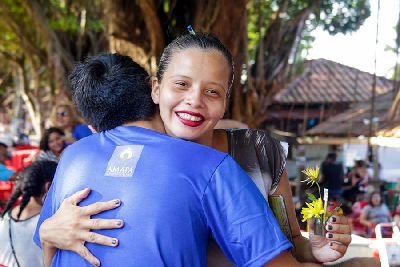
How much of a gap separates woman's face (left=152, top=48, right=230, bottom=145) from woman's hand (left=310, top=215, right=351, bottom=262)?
0.41 metres

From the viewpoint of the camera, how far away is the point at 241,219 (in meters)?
1.44

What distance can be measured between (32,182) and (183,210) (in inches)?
88.6

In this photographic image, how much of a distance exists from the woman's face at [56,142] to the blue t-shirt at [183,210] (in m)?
4.46

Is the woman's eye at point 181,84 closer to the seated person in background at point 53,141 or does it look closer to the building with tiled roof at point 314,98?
the seated person in background at point 53,141

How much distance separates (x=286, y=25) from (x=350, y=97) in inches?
340

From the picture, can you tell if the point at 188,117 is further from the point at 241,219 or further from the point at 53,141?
the point at 53,141

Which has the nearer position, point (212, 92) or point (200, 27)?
point (212, 92)

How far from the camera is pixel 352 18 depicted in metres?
13.2

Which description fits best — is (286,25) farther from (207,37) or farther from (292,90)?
(292,90)

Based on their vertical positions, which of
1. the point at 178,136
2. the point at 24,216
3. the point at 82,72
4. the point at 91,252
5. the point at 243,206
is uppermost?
the point at 82,72

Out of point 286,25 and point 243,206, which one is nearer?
point 243,206

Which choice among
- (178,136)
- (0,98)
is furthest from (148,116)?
(0,98)

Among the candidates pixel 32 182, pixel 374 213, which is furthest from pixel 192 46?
pixel 374 213

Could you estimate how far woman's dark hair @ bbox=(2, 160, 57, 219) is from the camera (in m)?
3.44
